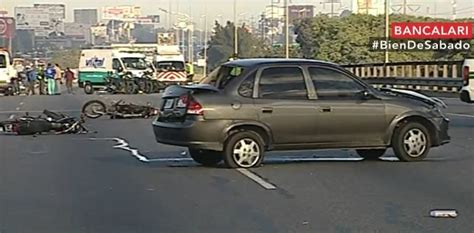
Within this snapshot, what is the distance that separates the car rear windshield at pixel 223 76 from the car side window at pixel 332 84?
1034mm

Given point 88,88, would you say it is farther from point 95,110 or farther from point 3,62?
point 95,110

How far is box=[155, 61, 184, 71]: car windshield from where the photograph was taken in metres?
59.1

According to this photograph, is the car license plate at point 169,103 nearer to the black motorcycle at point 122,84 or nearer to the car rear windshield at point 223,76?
the car rear windshield at point 223,76

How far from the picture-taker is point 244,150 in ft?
48.3

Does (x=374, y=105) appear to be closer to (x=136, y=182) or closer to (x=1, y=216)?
(x=136, y=182)

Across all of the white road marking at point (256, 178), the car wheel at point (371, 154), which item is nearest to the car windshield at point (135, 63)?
the car wheel at point (371, 154)

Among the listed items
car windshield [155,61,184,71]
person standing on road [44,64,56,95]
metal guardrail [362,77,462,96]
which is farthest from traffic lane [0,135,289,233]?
car windshield [155,61,184,71]

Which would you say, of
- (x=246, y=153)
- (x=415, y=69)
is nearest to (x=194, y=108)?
(x=246, y=153)

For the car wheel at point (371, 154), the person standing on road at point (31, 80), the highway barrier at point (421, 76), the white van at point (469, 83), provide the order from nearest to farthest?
the car wheel at point (371, 154) < the white van at point (469, 83) < the highway barrier at point (421, 76) < the person standing on road at point (31, 80)

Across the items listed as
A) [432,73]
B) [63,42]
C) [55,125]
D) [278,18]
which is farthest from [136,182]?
[63,42]

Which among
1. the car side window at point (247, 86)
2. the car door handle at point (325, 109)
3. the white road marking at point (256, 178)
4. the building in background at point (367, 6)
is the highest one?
the building in background at point (367, 6)

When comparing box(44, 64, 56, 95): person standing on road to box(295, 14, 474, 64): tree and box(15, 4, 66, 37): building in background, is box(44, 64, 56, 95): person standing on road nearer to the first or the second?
box(295, 14, 474, 64): tree

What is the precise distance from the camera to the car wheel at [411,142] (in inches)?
610

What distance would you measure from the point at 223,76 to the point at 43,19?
477 feet
